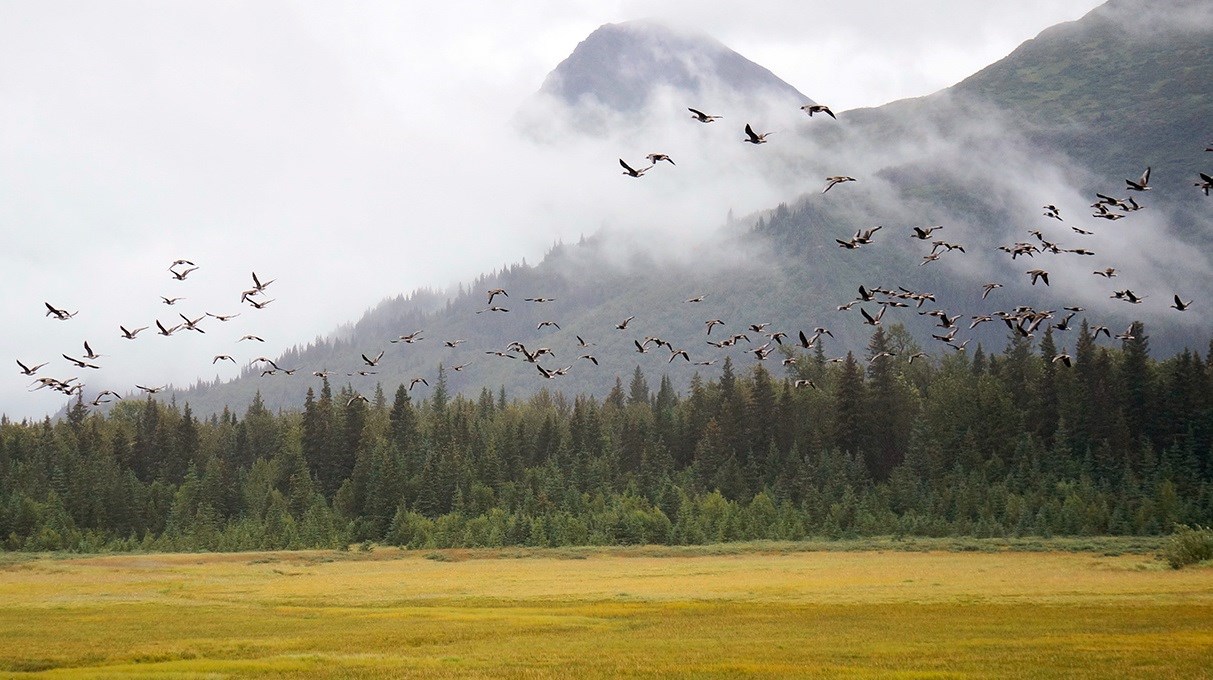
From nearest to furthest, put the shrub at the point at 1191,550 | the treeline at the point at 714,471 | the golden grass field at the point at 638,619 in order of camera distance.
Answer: the golden grass field at the point at 638,619, the shrub at the point at 1191,550, the treeline at the point at 714,471

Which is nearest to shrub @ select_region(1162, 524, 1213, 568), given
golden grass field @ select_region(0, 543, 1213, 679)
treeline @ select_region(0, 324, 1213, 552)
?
golden grass field @ select_region(0, 543, 1213, 679)

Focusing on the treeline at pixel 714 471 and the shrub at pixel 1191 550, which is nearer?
the shrub at pixel 1191 550

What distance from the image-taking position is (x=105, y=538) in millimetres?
147500

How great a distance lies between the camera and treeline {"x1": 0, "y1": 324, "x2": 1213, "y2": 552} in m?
128

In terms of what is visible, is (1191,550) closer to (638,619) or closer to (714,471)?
(638,619)

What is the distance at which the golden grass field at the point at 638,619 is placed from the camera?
1677 inches

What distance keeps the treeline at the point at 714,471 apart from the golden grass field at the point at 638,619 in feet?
78.5

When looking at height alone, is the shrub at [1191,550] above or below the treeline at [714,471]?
below

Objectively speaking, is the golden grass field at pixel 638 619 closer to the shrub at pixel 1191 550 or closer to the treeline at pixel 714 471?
the shrub at pixel 1191 550

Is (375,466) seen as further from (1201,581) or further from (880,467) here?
(1201,581)

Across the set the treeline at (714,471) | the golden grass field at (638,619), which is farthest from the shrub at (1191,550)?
the treeline at (714,471)

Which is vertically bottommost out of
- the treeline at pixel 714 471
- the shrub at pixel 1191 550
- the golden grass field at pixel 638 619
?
the golden grass field at pixel 638 619

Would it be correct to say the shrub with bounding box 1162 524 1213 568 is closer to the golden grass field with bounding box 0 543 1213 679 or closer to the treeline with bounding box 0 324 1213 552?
the golden grass field with bounding box 0 543 1213 679

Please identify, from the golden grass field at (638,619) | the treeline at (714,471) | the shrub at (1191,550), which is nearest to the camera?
the golden grass field at (638,619)
